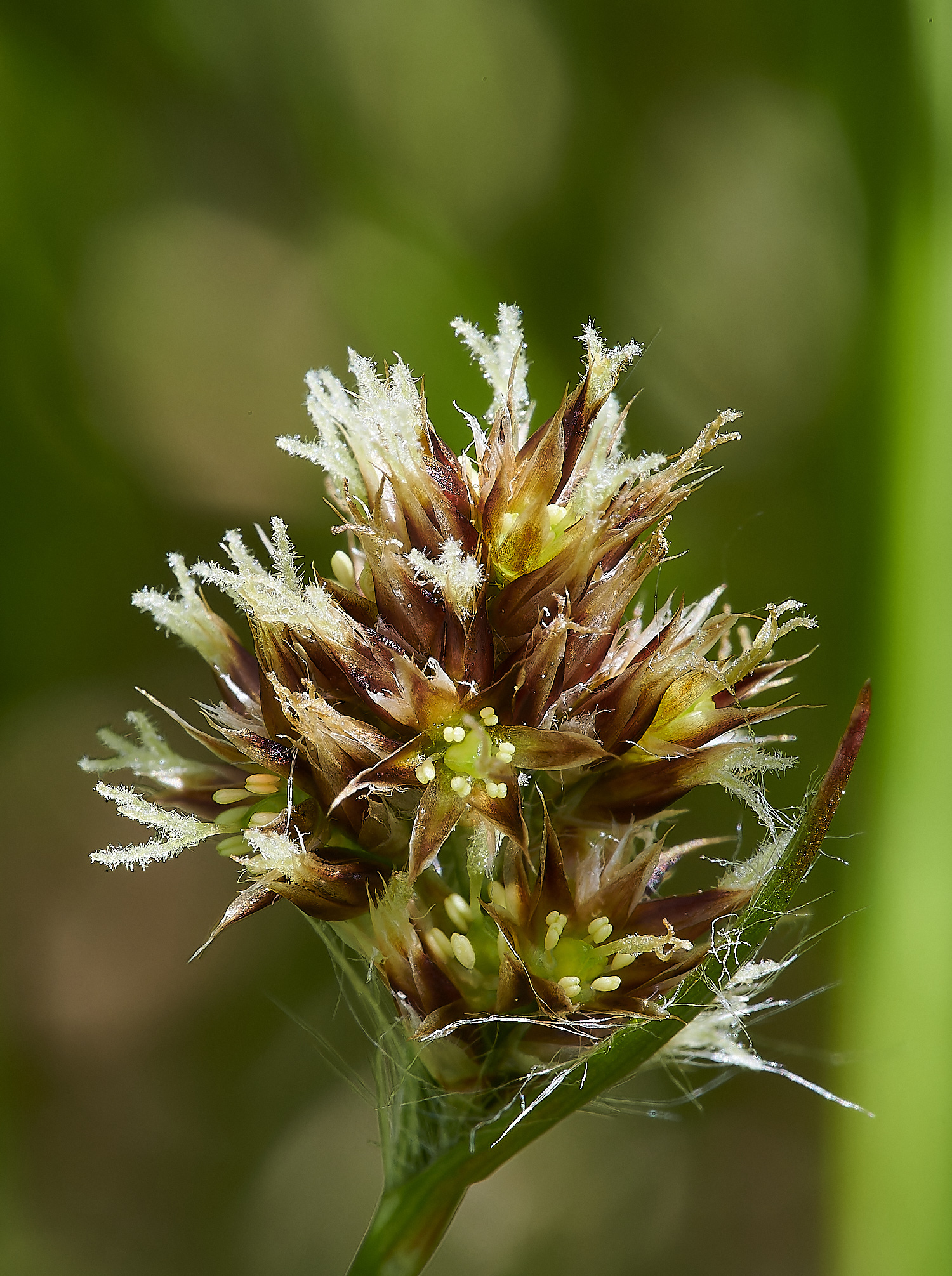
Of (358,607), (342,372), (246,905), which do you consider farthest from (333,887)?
(342,372)

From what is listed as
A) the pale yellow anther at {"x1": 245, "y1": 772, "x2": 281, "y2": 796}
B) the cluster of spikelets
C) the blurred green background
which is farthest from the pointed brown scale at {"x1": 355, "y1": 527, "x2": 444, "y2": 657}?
the blurred green background

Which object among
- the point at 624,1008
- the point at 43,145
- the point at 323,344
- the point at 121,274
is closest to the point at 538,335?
the point at 323,344

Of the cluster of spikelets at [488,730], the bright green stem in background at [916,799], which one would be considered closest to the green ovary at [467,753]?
the cluster of spikelets at [488,730]

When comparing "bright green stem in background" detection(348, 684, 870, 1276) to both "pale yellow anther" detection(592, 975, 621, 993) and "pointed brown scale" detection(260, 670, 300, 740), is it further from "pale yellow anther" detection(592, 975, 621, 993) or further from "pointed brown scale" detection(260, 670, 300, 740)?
"pointed brown scale" detection(260, 670, 300, 740)

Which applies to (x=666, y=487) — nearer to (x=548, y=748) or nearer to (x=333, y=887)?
(x=548, y=748)

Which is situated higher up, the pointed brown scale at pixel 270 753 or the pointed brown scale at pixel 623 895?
the pointed brown scale at pixel 270 753

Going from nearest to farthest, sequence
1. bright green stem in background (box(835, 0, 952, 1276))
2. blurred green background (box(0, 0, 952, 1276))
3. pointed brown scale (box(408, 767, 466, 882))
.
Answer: pointed brown scale (box(408, 767, 466, 882))
bright green stem in background (box(835, 0, 952, 1276))
blurred green background (box(0, 0, 952, 1276))

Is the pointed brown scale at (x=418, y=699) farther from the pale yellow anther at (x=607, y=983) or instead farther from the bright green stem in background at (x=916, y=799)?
the bright green stem in background at (x=916, y=799)
